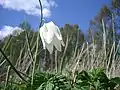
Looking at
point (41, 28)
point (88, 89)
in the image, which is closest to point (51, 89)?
point (88, 89)

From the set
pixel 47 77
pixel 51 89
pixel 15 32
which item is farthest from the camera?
pixel 15 32

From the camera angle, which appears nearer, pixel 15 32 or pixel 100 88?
pixel 100 88

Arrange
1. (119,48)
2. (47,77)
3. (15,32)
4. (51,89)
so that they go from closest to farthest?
(51,89) < (47,77) < (15,32) < (119,48)

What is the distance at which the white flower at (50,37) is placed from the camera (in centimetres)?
140

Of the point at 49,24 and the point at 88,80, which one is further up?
the point at 49,24

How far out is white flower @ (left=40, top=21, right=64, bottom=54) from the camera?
4.59 ft

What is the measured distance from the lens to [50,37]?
1.42 metres

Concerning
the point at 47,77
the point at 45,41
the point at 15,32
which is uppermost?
the point at 15,32

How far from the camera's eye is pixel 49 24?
1497 mm

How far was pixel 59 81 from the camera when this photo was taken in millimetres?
1471

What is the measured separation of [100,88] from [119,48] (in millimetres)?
1633

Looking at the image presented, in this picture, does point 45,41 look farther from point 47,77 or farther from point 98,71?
point 98,71

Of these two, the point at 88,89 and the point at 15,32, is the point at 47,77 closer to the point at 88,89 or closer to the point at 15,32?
the point at 88,89

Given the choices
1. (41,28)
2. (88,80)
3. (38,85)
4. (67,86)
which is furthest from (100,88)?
(41,28)
